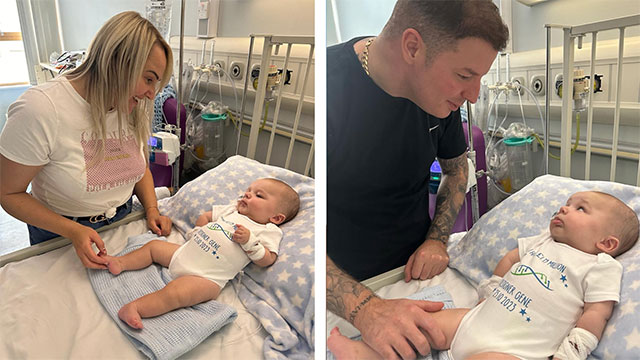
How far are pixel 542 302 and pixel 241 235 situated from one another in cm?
51

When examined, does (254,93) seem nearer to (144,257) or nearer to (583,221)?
(144,257)

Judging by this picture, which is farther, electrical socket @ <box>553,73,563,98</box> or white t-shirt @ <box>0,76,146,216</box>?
white t-shirt @ <box>0,76,146,216</box>

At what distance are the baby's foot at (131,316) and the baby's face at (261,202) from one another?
0.25 metres

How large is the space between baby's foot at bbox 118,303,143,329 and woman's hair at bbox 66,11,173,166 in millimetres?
284

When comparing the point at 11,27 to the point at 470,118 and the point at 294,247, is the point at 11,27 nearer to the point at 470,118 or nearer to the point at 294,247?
the point at 294,247

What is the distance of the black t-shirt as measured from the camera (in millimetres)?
488

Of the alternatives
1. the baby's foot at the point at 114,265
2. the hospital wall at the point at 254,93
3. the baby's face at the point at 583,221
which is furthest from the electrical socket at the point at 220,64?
the baby's face at the point at 583,221

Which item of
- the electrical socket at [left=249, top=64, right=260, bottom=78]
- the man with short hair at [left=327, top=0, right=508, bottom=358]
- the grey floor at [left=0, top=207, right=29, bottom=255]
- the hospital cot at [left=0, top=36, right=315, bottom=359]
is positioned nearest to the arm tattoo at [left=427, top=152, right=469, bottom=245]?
the man with short hair at [left=327, top=0, right=508, bottom=358]

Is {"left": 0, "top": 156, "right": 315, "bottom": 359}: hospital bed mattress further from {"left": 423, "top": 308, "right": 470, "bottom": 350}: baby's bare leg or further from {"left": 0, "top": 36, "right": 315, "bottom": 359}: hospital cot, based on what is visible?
{"left": 423, "top": 308, "right": 470, "bottom": 350}: baby's bare leg

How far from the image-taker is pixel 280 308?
754 mm

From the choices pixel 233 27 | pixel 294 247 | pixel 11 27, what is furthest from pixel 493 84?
pixel 11 27

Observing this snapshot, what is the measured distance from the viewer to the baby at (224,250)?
759 mm

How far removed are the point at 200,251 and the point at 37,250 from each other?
36 centimetres

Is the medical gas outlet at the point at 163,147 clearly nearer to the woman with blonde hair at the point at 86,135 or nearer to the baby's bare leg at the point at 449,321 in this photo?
the woman with blonde hair at the point at 86,135
